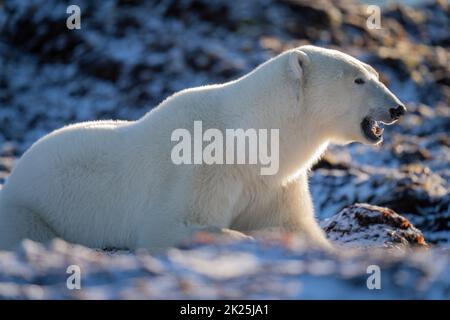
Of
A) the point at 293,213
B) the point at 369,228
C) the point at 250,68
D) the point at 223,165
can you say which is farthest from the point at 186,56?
the point at 223,165

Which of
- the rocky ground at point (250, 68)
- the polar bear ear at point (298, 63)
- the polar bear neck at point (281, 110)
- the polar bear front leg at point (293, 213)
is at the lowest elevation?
the polar bear front leg at point (293, 213)

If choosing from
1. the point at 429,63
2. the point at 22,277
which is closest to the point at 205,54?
the point at 429,63

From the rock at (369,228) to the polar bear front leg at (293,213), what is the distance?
52 centimetres

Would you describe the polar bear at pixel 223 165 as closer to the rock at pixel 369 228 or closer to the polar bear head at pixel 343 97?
the polar bear head at pixel 343 97

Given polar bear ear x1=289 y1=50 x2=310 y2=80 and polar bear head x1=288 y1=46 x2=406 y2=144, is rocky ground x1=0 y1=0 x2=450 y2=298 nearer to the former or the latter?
polar bear head x1=288 y1=46 x2=406 y2=144

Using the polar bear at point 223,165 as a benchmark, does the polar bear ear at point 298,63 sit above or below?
above

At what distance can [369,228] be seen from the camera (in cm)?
695

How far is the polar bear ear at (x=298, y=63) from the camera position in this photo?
20.0 feet

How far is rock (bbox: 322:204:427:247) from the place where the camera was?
681cm

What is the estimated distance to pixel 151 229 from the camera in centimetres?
590

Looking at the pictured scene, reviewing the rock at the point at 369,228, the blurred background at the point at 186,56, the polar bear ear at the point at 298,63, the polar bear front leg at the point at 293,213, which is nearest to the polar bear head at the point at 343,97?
the polar bear ear at the point at 298,63

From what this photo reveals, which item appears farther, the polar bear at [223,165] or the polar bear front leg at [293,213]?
the polar bear front leg at [293,213]

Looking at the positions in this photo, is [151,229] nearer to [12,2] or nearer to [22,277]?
[22,277]

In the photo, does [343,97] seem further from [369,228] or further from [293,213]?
[369,228]
